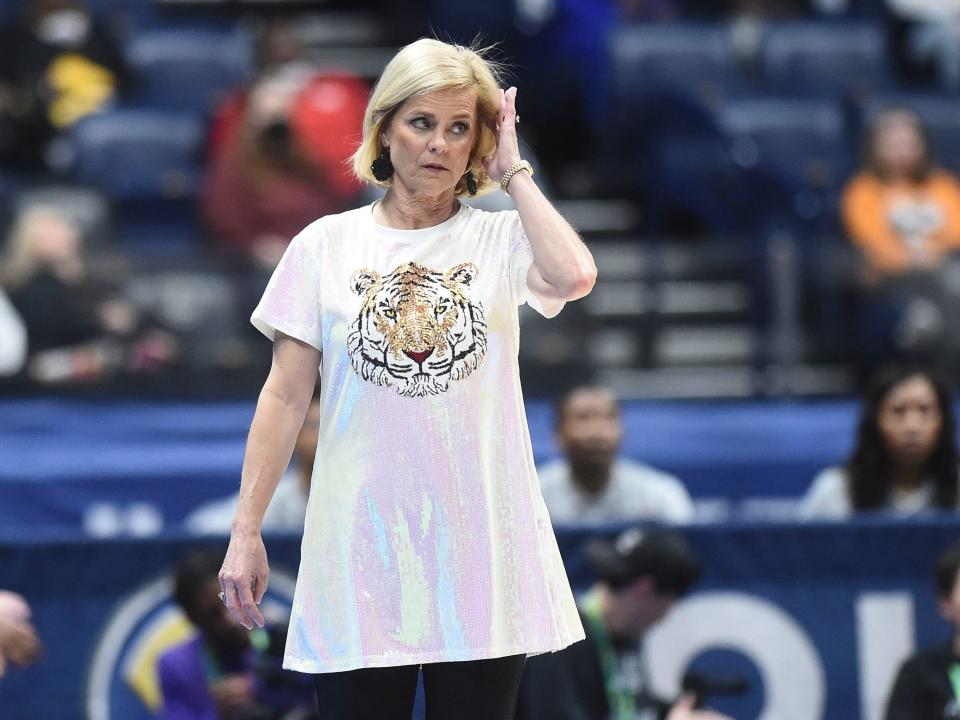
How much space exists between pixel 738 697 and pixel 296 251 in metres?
3.13

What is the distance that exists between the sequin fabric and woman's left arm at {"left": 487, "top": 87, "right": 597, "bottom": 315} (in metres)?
0.09

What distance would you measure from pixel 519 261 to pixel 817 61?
7932 mm

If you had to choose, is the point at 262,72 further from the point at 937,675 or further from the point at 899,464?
the point at 937,675

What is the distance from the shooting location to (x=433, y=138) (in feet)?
10.2

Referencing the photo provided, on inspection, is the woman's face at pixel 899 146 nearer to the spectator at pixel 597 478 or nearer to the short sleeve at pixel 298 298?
the spectator at pixel 597 478

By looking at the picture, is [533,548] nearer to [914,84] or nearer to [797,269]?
[797,269]

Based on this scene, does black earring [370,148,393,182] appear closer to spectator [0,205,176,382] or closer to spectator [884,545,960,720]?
spectator [884,545,960,720]

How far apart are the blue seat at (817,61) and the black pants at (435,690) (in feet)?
26.3

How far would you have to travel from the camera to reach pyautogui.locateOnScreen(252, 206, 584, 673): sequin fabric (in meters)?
3.06

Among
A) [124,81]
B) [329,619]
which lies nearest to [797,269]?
[124,81]

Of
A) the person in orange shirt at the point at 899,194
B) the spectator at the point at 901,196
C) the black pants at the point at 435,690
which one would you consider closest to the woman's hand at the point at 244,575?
the black pants at the point at 435,690

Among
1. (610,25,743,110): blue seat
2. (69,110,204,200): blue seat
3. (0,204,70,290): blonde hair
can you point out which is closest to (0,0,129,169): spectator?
(69,110,204,200): blue seat

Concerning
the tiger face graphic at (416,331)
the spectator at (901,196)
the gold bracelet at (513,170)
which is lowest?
the tiger face graphic at (416,331)

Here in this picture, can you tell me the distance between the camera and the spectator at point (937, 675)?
16.7 feet
